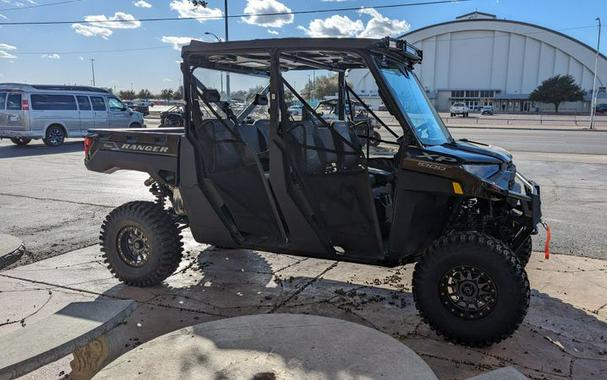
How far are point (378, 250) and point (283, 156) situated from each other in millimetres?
1107

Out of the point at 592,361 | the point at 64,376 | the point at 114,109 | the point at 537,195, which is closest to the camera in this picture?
the point at 64,376

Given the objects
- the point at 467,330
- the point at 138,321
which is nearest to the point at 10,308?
the point at 138,321

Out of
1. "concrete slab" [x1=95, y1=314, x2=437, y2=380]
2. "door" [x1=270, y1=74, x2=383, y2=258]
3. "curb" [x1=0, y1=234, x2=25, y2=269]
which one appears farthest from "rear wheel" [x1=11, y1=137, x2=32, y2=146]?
"concrete slab" [x1=95, y1=314, x2=437, y2=380]

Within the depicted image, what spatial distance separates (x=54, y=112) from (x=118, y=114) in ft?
8.94

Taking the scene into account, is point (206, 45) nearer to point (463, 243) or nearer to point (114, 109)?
point (463, 243)

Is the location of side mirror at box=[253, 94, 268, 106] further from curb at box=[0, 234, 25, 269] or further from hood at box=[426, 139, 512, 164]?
curb at box=[0, 234, 25, 269]

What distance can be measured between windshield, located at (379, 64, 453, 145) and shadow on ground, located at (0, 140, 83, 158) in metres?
15.4

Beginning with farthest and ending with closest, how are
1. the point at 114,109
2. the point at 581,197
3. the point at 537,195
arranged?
the point at 114,109, the point at 581,197, the point at 537,195

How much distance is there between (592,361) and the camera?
3.67 metres

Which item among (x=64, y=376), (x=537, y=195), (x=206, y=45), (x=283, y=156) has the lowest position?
(x=64, y=376)

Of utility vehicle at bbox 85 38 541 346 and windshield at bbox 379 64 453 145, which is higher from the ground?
windshield at bbox 379 64 453 145

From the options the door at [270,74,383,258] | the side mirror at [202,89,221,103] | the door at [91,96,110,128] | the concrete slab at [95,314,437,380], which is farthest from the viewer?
the door at [91,96,110,128]

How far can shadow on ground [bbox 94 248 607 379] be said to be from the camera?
3676mm

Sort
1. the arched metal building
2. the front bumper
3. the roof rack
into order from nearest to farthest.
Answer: the front bumper → the roof rack → the arched metal building
